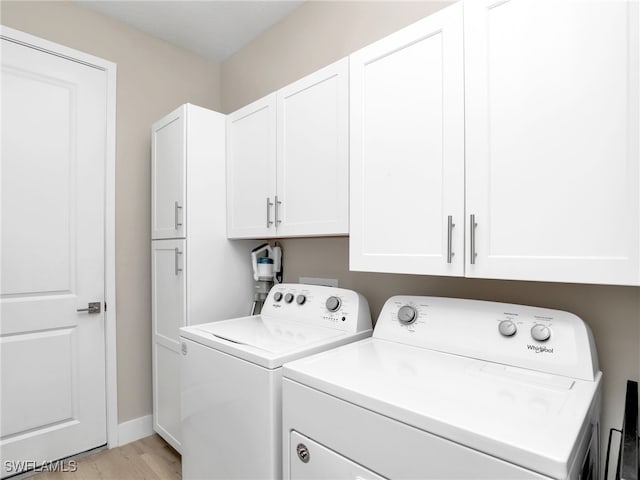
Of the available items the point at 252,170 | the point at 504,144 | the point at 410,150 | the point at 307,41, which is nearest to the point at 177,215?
the point at 252,170

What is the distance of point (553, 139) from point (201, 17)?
2210mm

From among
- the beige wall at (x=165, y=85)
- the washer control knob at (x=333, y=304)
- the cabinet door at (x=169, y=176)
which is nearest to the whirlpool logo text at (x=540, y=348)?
the beige wall at (x=165, y=85)

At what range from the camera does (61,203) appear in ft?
6.79

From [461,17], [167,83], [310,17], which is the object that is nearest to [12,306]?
[167,83]

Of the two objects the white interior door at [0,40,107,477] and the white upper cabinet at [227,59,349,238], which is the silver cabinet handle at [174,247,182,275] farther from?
the white interior door at [0,40,107,477]

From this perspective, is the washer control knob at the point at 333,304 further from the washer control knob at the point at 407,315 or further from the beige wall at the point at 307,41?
the beige wall at the point at 307,41

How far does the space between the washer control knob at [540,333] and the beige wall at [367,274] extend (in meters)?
0.19

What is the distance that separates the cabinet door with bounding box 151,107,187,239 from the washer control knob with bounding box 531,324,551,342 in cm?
169

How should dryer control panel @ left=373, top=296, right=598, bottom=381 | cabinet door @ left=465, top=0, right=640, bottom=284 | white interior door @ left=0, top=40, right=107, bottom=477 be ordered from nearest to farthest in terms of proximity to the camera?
cabinet door @ left=465, top=0, right=640, bottom=284
dryer control panel @ left=373, top=296, right=598, bottom=381
white interior door @ left=0, top=40, right=107, bottom=477

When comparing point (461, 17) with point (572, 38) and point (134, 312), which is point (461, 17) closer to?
point (572, 38)

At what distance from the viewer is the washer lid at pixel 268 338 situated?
128 cm

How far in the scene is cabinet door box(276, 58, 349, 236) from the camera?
1.51m

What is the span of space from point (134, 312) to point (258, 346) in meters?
1.40

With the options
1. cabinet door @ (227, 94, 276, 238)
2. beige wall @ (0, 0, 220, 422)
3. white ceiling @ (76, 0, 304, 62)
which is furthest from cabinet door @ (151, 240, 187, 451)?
white ceiling @ (76, 0, 304, 62)
